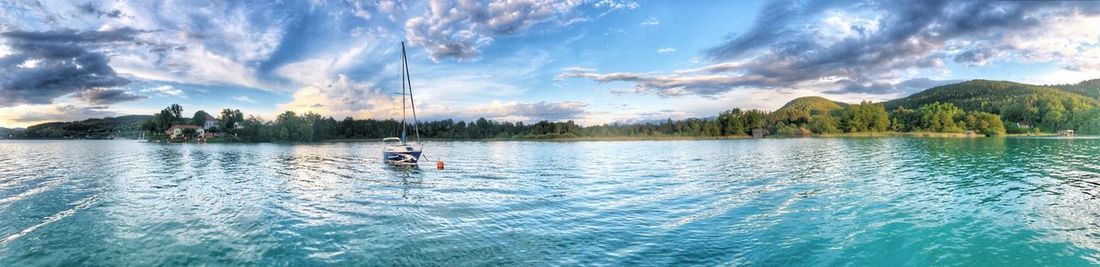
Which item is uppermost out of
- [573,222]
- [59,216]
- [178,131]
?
[178,131]

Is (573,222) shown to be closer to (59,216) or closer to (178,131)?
(59,216)

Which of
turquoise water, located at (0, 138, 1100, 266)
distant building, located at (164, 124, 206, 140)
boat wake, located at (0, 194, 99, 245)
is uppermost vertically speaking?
distant building, located at (164, 124, 206, 140)

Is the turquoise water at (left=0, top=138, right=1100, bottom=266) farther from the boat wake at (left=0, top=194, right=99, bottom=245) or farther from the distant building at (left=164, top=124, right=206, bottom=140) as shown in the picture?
the distant building at (left=164, top=124, right=206, bottom=140)

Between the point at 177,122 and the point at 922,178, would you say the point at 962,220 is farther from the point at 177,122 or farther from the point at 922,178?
the point at 177,122

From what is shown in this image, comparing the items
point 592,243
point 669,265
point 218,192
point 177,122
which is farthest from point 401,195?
point 177,122

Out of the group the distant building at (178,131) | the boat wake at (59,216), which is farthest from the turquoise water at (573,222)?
the distant building at (178,131)

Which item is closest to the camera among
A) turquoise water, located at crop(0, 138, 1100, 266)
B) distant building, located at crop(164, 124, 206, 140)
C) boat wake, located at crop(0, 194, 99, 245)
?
turquoise water, located at crop(0, 138, 1100, 266)

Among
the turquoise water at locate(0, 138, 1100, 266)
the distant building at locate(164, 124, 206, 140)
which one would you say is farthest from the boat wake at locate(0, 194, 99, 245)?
the distant building at locate(164, 124, 206, 140)

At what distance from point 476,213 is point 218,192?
55.6 feet

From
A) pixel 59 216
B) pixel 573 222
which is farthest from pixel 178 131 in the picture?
pixel 573 222

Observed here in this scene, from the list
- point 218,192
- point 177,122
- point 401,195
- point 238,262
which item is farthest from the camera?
point 177,122

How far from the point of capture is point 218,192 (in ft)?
88.3

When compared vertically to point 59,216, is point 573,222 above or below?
below

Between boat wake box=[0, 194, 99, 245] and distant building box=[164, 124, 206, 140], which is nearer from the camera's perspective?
boat wake box=[0, 194, 99, 245]
